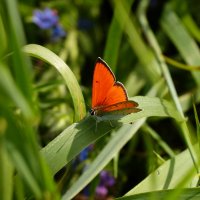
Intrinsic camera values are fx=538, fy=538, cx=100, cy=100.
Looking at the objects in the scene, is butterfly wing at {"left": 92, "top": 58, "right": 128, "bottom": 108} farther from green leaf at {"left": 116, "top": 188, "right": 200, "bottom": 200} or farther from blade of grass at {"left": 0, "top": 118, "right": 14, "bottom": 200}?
blade of grass at {"left": 0, "top": 118, "right": 14, "bottom": 200}

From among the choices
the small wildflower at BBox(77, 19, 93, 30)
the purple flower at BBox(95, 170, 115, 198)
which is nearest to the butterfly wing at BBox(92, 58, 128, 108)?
the purple flower at BBox(95, 170, 115, 198)

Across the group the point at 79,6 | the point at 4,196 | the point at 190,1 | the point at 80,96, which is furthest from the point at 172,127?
the point at 4,196

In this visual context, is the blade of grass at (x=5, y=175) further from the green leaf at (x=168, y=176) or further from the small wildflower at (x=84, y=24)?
the small wildflower at (x=84, y=24)

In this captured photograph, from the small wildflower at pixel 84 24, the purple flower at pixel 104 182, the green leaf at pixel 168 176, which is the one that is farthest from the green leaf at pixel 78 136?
the small wildflower at pixel 84 24

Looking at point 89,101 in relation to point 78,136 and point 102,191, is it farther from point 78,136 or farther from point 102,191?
point 78,136

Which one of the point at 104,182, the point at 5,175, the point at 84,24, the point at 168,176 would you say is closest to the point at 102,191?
the point at 104,182

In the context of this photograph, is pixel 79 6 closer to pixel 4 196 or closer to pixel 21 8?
pixel 21 8
